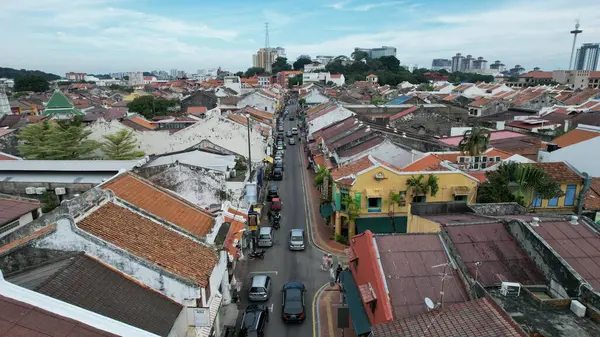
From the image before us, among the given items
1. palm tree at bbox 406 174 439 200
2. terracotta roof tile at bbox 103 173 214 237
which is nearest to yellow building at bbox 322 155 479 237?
palm tree at bbox 406 174 439 200

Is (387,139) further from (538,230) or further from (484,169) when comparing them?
(538,230)

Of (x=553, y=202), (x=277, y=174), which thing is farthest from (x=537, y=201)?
(x=277, y=174)

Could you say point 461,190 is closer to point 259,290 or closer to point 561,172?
point 561,172

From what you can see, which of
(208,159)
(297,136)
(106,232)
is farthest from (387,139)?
(297,136)

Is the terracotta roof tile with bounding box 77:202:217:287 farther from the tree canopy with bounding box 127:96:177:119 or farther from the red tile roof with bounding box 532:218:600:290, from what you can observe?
the tree canopy with bounding box 127:96:177:119

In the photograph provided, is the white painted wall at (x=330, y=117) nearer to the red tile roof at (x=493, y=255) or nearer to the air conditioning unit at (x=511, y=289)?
the red tile roof at (x=493, y=255)

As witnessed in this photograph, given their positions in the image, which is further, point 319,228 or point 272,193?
point 272,193

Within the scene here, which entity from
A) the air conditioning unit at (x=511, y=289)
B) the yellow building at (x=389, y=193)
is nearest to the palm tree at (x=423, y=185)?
the yellow building at (x=389, y=193)
